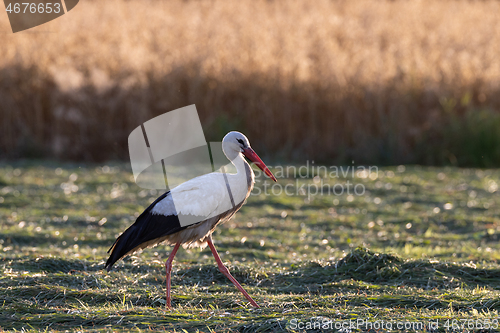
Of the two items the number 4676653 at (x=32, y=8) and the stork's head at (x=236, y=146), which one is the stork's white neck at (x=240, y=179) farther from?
the number 4676653 at (x=32, y=8)

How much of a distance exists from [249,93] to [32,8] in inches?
309

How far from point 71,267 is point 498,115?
10777mm

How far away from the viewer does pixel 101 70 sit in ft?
49.3

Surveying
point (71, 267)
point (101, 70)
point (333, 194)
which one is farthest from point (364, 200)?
point (101, 70)

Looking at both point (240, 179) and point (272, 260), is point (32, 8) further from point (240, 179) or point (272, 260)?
point (240, 179)

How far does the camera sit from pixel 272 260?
6.83 metres

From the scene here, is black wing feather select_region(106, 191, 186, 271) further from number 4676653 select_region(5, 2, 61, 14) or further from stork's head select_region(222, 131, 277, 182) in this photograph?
number 4676653 select_region(5, 2, 61, 14)

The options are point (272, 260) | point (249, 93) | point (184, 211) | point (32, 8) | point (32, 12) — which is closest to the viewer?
point (184, 211)

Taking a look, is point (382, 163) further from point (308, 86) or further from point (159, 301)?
point (159, 301)

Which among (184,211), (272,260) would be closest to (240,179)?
Answer: (184,211)

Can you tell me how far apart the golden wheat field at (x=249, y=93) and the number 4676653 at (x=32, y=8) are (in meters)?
1.86

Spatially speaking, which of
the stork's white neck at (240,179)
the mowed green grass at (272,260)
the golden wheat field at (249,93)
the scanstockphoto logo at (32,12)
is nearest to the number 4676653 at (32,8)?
the scanstockphoto logo at (32,12)

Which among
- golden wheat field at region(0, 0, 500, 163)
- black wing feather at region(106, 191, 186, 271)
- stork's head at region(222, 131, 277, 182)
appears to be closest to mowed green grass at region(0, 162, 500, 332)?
black wing feather at region(106, 191, 186, 271)

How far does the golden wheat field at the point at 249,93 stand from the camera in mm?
14070
